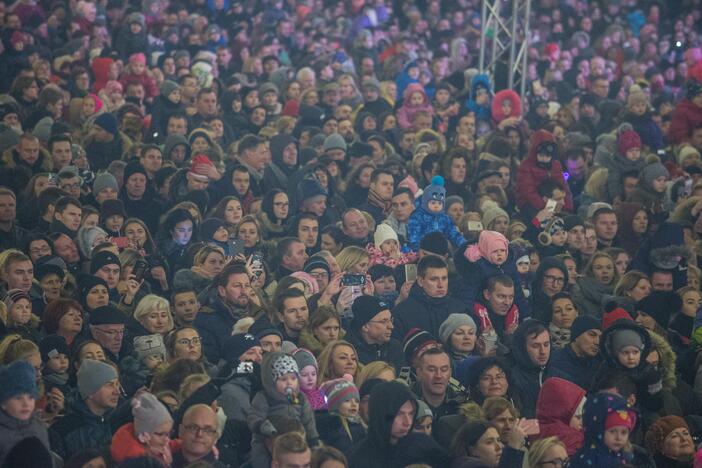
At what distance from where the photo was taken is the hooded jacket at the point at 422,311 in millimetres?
10219

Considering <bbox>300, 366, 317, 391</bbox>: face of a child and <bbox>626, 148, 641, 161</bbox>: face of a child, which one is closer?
<bbox>300, 366, 317, 391</bbox>: face of a child

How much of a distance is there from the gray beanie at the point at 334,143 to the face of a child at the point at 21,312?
546cm

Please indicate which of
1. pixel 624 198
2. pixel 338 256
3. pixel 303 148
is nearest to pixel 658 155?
pixel 624 198

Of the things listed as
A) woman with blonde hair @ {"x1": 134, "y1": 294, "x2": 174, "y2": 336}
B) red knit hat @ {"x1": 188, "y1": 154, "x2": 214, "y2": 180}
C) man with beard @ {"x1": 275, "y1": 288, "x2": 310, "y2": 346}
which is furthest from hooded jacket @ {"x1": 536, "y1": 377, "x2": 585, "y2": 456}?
red knit hat @ {"x1": 188, "y1": 154, "x2": 214, "y2": 180}

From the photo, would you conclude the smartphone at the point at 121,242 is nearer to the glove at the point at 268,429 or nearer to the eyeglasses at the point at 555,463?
the glove at the point at 268,429

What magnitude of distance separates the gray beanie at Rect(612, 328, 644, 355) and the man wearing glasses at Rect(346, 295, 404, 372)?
1.58m

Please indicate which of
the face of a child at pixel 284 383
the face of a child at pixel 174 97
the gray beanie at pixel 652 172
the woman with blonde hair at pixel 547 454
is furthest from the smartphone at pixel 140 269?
the gray beanie at pixel 652 172

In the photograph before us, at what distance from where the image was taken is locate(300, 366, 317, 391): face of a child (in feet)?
28.6

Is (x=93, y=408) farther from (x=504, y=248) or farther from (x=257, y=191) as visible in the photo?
(x=257, y=191)

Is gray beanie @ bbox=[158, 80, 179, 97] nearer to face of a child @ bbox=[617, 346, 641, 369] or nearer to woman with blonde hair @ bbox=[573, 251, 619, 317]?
woman with blonde hair @ bbox=[573, 251, 619, 317]

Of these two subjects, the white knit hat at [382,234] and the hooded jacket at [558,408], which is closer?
the hooded jacket at [558,408]

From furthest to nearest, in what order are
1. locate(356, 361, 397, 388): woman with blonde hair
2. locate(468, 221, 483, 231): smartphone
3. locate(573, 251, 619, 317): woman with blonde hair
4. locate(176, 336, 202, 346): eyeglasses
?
locate(468, 221, 483, 231): smartphone < locate(573, 251, 619, 317): woman with blonde hair < locate(176, 336, 202, 346): eyeglasses < locate(356, 361, 397, 388): woman with blonde hair

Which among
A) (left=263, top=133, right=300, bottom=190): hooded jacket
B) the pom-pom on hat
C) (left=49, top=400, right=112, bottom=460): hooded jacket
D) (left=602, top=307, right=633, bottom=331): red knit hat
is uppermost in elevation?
the pom-pom on hat

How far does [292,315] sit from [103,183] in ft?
11.0
